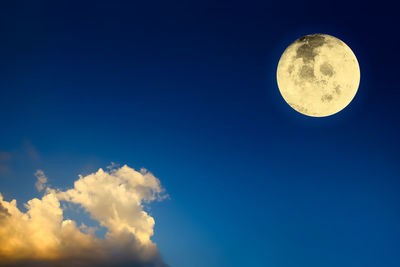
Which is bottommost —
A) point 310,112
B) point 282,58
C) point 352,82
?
point 310,112

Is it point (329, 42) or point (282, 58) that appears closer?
point (329, 42)

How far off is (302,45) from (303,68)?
5.97 ft

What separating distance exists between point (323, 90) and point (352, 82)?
2.49 meters

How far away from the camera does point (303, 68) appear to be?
19469 millimetres

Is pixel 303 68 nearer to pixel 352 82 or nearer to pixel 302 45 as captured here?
pixel 302 45

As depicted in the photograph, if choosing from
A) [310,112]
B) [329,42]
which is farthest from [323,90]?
[329,42]

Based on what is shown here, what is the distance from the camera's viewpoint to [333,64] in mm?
19000

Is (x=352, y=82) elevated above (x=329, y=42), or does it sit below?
below

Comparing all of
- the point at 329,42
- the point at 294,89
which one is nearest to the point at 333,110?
the point at 294,89

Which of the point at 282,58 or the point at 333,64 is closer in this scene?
the point at 333,64

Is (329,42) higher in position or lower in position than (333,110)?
higher

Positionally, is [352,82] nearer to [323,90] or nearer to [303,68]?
[323,90]

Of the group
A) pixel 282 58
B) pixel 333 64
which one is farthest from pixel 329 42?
pixel 282 58

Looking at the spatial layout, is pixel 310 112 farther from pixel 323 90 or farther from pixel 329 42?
pixel 329 42
